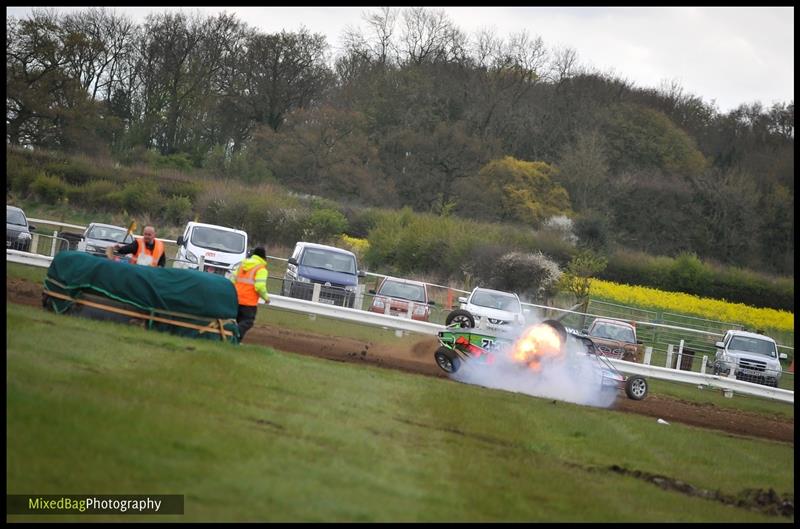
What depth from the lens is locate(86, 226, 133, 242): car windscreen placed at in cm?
3300

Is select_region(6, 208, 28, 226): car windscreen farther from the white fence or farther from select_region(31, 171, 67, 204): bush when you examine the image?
select_region(31, 171, 67, 204): bush

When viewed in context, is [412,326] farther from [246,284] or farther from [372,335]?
[246,284]

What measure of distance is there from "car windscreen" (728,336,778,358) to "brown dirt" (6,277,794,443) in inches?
385

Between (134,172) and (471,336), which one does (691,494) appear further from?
(134,172)

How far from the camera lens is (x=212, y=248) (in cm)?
3092

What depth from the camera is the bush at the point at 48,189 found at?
54.0 meters

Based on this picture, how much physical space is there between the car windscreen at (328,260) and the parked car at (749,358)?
1140cm

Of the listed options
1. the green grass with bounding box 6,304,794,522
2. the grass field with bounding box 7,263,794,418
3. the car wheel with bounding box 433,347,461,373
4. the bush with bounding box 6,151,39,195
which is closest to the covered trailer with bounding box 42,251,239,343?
the green grass with bounding box 6,304,794,522

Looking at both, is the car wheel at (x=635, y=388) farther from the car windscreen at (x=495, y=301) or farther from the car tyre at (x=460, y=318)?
the car windscreen at (x=495, y=301)

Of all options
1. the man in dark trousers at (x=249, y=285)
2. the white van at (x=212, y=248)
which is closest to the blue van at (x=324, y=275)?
the white van at (x=212, y=248)

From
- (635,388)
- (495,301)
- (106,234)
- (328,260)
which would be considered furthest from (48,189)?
(635,388)

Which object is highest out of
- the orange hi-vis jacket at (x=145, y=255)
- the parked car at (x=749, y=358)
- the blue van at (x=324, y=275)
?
the orange hi-vis jacket at (x=145, y=255)

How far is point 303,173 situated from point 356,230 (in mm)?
14884

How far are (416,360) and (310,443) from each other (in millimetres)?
11423
